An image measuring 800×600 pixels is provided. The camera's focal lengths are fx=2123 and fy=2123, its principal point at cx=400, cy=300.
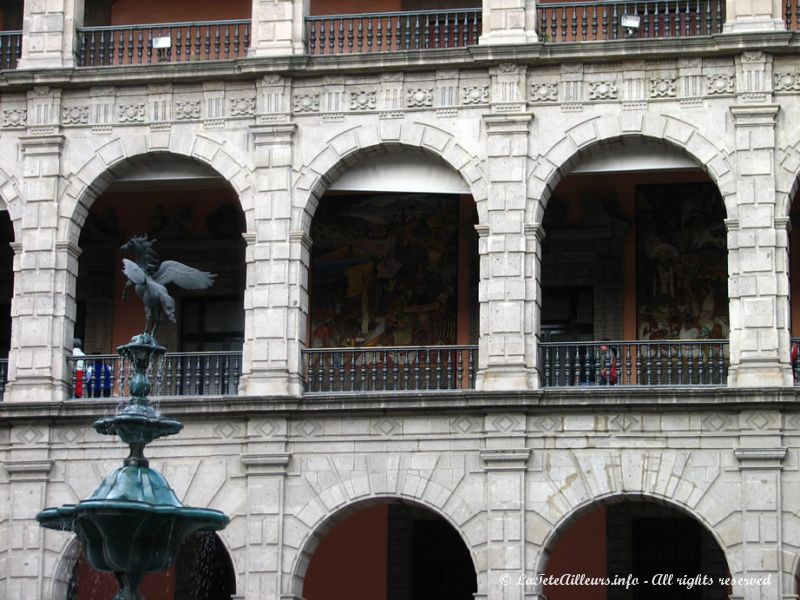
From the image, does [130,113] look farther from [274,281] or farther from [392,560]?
[392,560]

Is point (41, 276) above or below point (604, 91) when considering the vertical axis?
below

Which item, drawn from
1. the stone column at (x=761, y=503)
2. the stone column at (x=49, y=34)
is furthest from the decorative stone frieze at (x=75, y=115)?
the stone column at (x=761, y=503)

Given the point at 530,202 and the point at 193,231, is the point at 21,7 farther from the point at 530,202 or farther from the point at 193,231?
the point at 530,202

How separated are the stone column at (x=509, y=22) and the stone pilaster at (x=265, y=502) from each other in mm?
5436

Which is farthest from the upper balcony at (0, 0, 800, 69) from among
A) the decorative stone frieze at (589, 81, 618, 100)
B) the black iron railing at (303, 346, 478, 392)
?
the black iron railing at (303, 346, 478, 392)

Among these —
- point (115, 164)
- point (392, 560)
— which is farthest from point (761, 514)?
point (115, 164)

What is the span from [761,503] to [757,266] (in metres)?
2.83

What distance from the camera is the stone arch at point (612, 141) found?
25.6 metres

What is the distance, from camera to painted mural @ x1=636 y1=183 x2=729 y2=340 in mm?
27781

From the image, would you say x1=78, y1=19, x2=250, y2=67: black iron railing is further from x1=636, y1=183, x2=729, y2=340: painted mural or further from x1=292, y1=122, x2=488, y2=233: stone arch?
x1=636, y1=183, x2=729, y2=340: painted mural

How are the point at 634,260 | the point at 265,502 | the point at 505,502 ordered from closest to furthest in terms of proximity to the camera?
the point at 505,502, the point at 265,502, the point at 634,260

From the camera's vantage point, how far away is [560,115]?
1025 inches

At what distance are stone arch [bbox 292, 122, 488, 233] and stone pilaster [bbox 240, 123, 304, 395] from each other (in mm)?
212

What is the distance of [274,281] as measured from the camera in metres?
26.1
